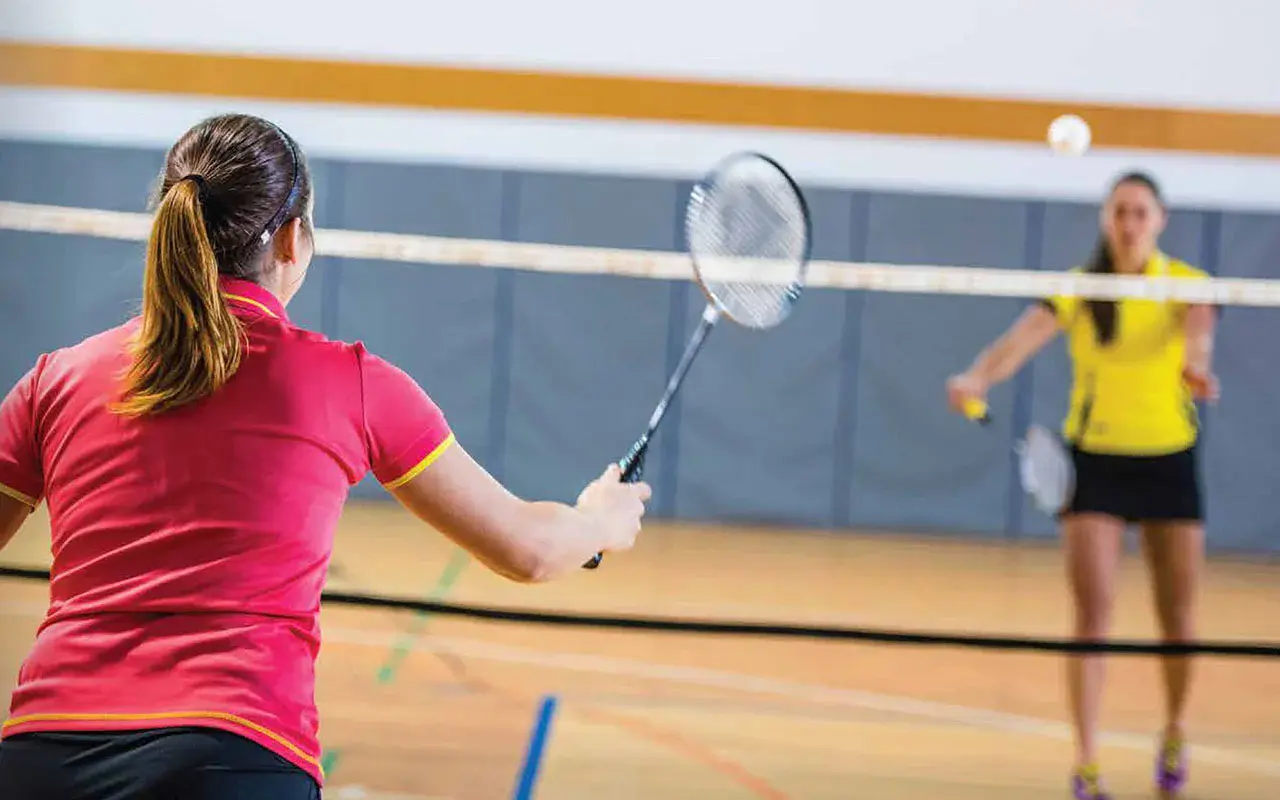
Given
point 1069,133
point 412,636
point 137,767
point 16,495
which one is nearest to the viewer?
point 137,767

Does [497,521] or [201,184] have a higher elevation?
[201,184]

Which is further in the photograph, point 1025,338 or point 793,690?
point 793,690

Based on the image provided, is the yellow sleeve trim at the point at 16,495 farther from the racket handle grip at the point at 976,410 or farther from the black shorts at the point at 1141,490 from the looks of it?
the black shorts at the point at 1141,490

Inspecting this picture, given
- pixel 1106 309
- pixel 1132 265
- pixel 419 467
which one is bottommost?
pixel 419 467

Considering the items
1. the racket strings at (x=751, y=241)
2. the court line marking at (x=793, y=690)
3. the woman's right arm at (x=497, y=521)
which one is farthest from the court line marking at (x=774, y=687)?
the woman's right arm at (x=497, y=521)

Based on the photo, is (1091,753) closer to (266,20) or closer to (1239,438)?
(1239,438)

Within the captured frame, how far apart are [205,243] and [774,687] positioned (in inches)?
148

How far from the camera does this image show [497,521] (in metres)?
1.59

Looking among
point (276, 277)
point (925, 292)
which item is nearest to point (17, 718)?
point (276, 277)

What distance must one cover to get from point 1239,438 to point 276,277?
23.5 feet

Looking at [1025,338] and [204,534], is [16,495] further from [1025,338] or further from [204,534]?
[1025,338]

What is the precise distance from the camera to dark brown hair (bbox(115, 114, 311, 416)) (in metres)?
1.40

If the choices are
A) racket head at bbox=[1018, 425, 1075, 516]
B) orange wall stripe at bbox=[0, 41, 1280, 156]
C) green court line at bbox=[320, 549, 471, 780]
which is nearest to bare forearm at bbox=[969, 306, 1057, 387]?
racket head at bbox=[1018, 425, 1075, 516]

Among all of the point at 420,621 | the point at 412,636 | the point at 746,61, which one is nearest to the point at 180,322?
the point at 412,636
